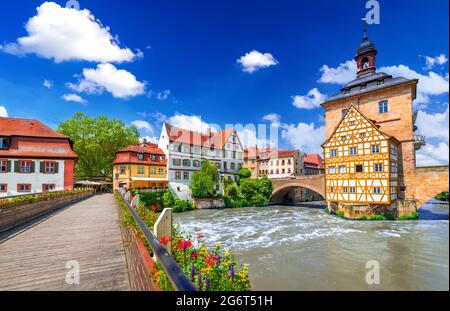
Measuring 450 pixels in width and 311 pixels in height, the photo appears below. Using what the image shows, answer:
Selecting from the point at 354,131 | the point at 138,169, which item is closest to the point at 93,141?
the point at 138,169

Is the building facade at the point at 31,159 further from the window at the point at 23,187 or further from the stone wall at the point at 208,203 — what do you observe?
the stone wall at the point at 208,203

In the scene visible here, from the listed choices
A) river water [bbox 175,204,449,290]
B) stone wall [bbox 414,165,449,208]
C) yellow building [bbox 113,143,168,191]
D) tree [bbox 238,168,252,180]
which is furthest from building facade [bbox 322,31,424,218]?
yellow building [bbox 113,143,168,191]

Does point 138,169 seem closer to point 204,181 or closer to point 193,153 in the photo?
point 193,153

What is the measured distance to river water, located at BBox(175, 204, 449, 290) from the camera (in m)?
4.63

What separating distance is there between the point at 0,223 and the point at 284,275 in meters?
10.6

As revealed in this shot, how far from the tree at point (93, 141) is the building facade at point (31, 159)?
13518 mm

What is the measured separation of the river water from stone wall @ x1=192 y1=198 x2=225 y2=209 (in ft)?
32.6

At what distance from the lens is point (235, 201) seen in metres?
37.1

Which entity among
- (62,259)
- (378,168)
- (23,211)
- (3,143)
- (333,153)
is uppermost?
(3,143)

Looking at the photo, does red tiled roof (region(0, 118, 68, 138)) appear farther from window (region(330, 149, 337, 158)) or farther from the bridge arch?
the bridge arch

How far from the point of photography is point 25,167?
23.1 meters

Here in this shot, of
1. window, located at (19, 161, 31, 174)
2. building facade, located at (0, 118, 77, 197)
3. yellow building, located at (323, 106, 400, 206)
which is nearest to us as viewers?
building facade, located at (0, 118, 77, 197)

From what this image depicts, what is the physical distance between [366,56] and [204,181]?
2971 cm
